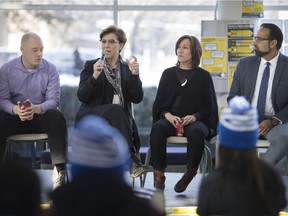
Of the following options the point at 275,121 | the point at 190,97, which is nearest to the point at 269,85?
the point at 275,121

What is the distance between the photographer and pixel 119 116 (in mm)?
5027

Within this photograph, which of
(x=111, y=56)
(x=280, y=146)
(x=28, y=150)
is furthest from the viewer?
(x=28, y=150)

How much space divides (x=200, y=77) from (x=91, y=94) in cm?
95

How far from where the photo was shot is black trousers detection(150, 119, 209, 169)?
4910 millimetres

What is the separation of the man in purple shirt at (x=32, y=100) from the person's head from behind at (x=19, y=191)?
274 cm

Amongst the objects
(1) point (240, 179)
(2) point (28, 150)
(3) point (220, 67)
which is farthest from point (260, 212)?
(2) point (28, 150)

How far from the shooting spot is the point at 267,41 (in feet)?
17.8

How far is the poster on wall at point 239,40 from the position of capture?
21.9ft

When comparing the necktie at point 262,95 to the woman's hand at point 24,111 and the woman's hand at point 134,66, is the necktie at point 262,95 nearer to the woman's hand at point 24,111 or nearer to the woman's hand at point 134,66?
the woman's hand at point 134,66

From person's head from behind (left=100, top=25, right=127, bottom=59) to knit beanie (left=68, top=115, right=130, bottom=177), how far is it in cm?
317

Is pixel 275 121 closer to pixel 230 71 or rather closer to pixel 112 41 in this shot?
pixel 112 41

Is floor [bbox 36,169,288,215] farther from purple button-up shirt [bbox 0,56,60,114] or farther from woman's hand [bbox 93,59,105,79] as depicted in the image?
woman's hand [bbox 93,59,105,79]

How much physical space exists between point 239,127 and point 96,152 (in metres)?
0.80

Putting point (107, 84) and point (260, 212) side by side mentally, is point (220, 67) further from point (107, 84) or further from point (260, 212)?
point (260, 212)
